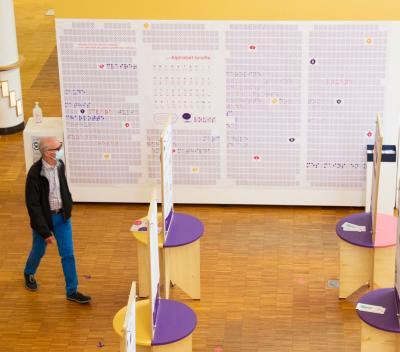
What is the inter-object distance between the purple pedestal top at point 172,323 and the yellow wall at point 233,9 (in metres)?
3.85

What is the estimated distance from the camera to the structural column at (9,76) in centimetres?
1328

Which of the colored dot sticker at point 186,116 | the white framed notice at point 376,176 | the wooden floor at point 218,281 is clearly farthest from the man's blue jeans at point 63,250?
the white framed notice at point 376,176

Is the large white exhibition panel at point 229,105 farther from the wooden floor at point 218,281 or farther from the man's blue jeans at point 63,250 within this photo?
the man's blue jeans at point 63,250

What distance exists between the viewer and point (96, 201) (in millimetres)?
11758

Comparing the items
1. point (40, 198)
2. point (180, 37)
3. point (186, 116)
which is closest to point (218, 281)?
point (40, 198)

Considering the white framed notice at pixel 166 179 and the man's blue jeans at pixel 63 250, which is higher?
the white framed notice at pixel 166 179

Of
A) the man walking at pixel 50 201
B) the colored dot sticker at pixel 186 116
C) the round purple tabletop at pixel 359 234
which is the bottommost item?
the round purple tabletop at pixel 359 234

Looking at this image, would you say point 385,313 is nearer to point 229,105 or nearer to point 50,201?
point 50,201

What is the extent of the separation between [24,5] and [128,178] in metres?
8.83

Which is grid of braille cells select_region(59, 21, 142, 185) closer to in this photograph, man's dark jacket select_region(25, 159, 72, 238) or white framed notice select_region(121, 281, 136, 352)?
man's dark jacket select_region(25, 159, 72, 238)

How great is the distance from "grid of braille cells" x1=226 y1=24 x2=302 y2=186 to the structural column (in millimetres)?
3702

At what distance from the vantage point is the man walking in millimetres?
9102

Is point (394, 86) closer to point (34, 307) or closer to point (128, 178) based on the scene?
point (128, 178)

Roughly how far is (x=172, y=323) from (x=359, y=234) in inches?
89.9
